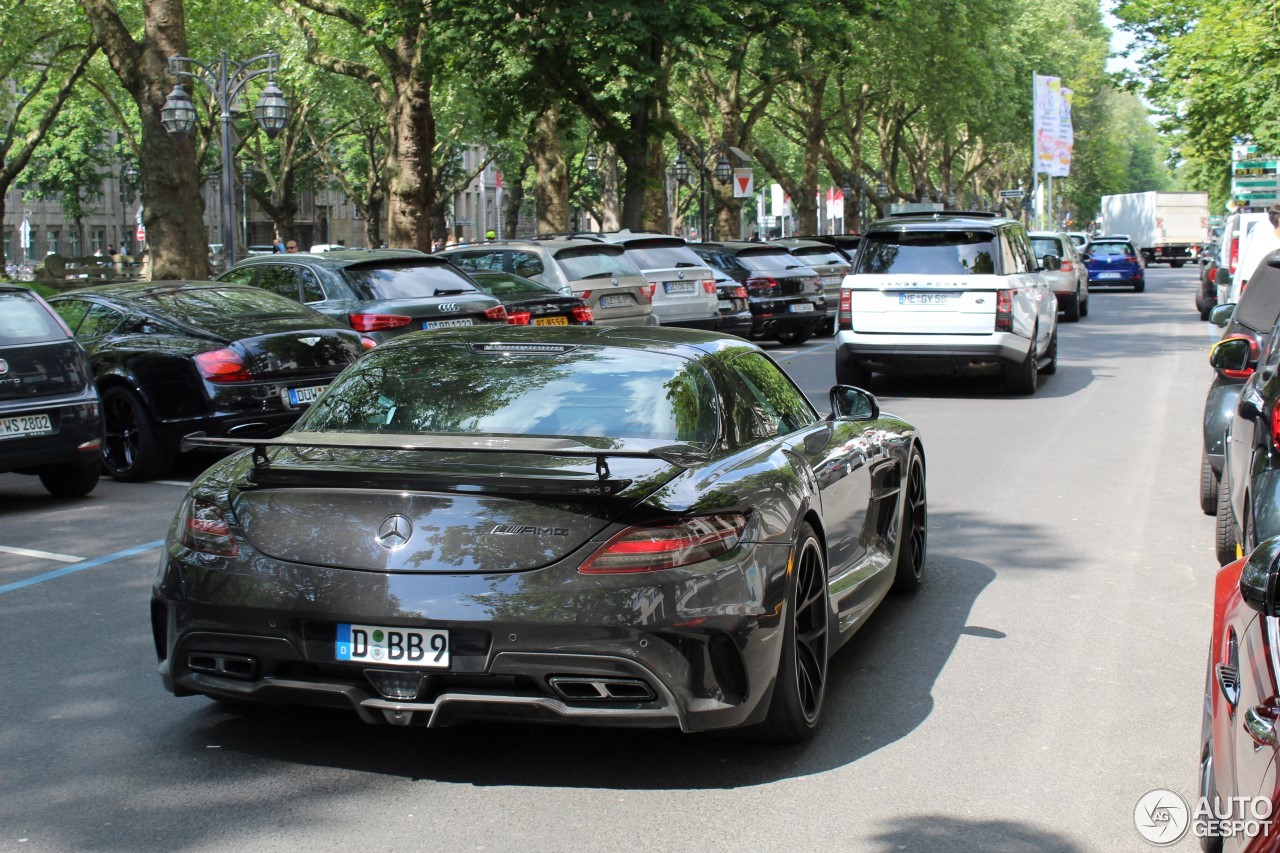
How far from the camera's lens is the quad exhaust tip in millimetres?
4508

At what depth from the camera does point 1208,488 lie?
9375mm

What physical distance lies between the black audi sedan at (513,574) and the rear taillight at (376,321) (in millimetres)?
8909

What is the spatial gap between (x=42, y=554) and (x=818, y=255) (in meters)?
21.7

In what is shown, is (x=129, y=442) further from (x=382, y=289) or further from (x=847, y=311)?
(x=847, y=311)

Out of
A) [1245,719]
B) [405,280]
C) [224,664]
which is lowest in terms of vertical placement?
[224,664]

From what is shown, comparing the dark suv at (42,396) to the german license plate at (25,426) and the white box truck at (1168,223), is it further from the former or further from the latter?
the white box truck at (1168,223)

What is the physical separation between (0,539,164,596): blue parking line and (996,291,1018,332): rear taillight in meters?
9.76

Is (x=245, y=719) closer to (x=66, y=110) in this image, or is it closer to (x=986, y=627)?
(x=986, y=627)

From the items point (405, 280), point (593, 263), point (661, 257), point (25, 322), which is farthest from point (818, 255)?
point (25, 322)

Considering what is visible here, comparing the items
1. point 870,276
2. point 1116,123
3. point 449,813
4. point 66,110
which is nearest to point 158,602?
point 449,813

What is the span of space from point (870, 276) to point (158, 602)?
12.4 m

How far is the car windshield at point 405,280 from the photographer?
14.5 meters

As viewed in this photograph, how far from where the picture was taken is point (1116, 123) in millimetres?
120250

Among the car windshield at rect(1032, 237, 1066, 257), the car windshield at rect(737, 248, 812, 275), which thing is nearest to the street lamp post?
the car windshield at rect(737, 248, 812, 275)
